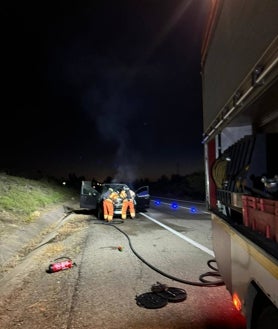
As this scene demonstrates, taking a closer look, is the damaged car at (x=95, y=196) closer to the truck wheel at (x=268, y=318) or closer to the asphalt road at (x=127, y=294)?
the asphalt road at (x=127, y=294)

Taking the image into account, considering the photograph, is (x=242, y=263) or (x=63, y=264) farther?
(x=63, y=264)

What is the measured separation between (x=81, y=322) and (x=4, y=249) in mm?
5779

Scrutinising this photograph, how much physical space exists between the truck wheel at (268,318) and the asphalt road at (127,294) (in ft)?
5.93

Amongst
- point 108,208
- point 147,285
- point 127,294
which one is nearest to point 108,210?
point 108,208

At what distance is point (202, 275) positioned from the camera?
6480mm

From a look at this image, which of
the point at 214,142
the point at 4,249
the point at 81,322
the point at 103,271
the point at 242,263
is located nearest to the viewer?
the point at 242,263

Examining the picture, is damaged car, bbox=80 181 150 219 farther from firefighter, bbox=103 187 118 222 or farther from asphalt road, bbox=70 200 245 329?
asphalt road, bbox=70 200 245 329

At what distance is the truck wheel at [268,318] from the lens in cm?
238

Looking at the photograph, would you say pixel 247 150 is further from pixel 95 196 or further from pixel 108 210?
pixel 95 196

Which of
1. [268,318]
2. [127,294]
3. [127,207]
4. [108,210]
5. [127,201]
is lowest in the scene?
[127,294]

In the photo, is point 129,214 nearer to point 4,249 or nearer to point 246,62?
point 4,249

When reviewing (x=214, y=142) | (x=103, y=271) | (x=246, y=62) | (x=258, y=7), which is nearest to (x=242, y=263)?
(x=246, y=62)

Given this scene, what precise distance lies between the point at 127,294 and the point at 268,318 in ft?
11.5

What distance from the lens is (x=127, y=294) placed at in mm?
5703
